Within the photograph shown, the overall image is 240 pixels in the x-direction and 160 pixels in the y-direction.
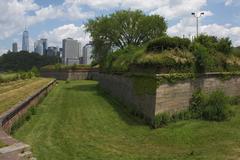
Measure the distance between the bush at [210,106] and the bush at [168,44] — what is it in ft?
6.38

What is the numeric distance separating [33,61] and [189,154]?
102 m

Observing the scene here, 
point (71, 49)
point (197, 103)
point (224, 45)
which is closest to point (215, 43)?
point (224, 45)

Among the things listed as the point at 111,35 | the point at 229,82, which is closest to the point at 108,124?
the point at 229,82

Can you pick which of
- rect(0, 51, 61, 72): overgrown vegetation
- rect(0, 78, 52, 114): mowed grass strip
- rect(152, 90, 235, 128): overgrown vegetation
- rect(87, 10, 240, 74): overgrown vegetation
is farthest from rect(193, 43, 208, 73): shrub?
rect(0, 51, 61, 72): overgrown vegetation

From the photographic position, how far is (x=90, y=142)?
28.4ft

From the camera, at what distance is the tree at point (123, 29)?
1169 inches

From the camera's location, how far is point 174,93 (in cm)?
1151

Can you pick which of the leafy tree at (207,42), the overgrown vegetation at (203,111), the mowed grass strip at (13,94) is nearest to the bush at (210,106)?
the overgrown vegetation at (203,111)

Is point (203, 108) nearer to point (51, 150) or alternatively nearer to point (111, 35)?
point (51, 150)

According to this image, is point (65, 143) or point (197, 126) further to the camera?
point (197, 126)

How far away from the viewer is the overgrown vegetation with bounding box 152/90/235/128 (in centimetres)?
1092

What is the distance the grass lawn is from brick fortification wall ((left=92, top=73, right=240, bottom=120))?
673 mm

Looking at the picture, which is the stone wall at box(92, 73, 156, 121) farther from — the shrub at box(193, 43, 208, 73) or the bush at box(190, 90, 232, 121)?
the shrub at box(193, 43, 208, 73)

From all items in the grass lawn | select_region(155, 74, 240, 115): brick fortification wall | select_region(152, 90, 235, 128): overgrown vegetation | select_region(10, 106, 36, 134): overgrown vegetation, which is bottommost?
the grass lawn
